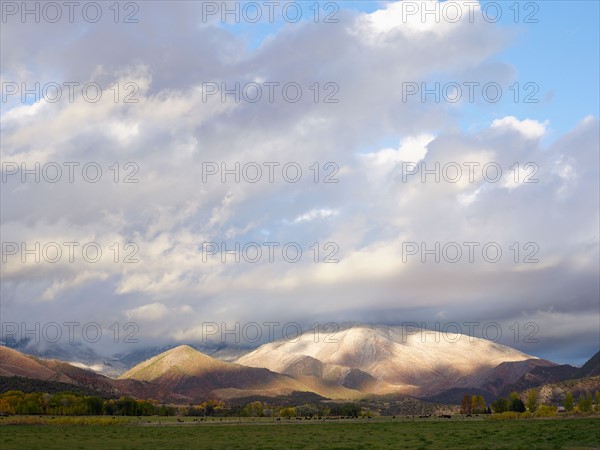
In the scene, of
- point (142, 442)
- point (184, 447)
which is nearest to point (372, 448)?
point (184, 447)

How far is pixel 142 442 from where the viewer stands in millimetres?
118438

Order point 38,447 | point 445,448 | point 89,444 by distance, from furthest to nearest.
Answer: point 89,444 < point 38,447 < point 445,448

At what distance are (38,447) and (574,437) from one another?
7811 centimetres

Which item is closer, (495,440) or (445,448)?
(445,448)

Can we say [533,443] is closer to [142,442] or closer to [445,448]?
[445,448]

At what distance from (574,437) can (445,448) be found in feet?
76.7

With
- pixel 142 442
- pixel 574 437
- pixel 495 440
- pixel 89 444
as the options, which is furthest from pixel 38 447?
pixel 574 437

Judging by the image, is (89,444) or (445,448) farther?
(89,444)

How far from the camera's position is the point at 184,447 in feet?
344

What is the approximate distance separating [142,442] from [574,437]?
68.5 m

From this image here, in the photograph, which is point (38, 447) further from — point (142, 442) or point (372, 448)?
point (372, 448)

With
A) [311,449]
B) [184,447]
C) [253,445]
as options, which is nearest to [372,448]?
[311,449]

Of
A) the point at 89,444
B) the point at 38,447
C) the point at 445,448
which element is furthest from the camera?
the point at 89,444

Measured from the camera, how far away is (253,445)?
106000 millimetres
